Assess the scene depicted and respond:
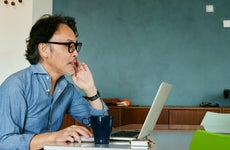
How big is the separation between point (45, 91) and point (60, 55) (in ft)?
0.69

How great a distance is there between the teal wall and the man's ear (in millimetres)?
3329

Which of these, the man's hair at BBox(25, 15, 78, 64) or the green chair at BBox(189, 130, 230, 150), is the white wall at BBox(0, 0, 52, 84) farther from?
the green chair at BBox(189, 130, 230, 150)

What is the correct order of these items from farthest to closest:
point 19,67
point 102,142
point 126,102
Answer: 1. point 126,102
2. point 19,67
3. point 102,142

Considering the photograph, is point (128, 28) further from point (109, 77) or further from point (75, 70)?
point (75, 70)

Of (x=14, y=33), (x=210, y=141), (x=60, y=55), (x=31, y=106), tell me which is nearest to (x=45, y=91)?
(x=31, y=106)

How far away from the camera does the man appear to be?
4.66ft

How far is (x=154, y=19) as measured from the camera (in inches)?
200

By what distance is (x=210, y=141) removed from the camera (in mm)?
1105

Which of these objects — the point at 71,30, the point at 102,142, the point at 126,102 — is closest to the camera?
the point at 102,142

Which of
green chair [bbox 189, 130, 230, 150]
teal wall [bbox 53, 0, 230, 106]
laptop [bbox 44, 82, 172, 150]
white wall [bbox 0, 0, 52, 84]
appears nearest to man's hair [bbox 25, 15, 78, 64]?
laptop [bbox 44, 82, 172, 150]

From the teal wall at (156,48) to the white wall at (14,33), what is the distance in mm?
1399

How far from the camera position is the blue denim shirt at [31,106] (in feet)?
4.59

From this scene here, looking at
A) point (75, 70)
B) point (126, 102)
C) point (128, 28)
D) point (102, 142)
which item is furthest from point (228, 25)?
point (102, 142)

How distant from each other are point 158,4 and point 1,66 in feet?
8.23
